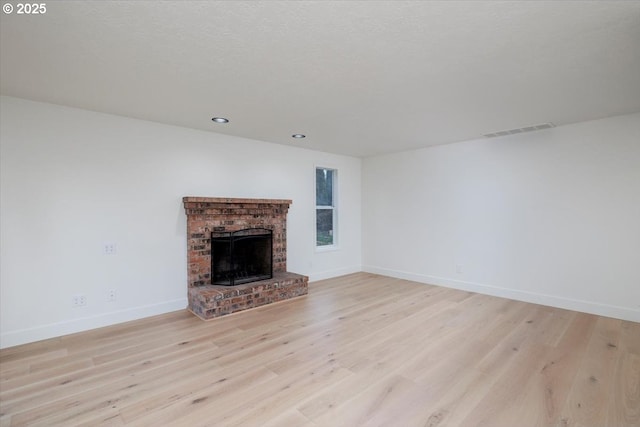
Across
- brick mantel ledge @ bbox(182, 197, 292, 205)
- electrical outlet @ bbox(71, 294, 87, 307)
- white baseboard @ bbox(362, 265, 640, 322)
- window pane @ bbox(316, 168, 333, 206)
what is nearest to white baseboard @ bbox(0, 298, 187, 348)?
electrical outlet @ bbox(71, 294, 87, 307)

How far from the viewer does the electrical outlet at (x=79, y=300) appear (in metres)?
3.15

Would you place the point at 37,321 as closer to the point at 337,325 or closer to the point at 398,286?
the point at 337,325

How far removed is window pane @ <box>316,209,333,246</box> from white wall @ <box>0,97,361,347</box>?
156cm

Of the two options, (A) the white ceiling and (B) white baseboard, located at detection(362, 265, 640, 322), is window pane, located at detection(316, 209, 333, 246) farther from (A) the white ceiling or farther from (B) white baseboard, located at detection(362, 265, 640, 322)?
(A) the white ceiling

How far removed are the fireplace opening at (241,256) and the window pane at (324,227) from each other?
1.27m

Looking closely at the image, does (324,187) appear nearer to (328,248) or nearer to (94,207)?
(328,248)

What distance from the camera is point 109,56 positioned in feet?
6.86

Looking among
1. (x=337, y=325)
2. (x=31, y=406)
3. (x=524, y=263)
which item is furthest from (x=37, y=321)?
(x=524, y=263)

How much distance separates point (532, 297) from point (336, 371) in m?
3.22

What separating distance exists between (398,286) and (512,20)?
4035mm

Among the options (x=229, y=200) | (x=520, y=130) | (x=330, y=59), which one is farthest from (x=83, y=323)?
(x=520, y=130)

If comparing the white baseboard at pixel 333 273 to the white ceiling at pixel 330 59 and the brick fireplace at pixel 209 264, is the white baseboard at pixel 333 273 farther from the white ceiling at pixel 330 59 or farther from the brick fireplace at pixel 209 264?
the white ceiling at pixel 330 59

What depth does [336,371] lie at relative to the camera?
2400 mm

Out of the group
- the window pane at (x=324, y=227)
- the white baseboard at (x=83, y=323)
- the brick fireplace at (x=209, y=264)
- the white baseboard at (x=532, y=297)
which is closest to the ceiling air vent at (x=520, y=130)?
the white baseboard at (x=532, y=297)
